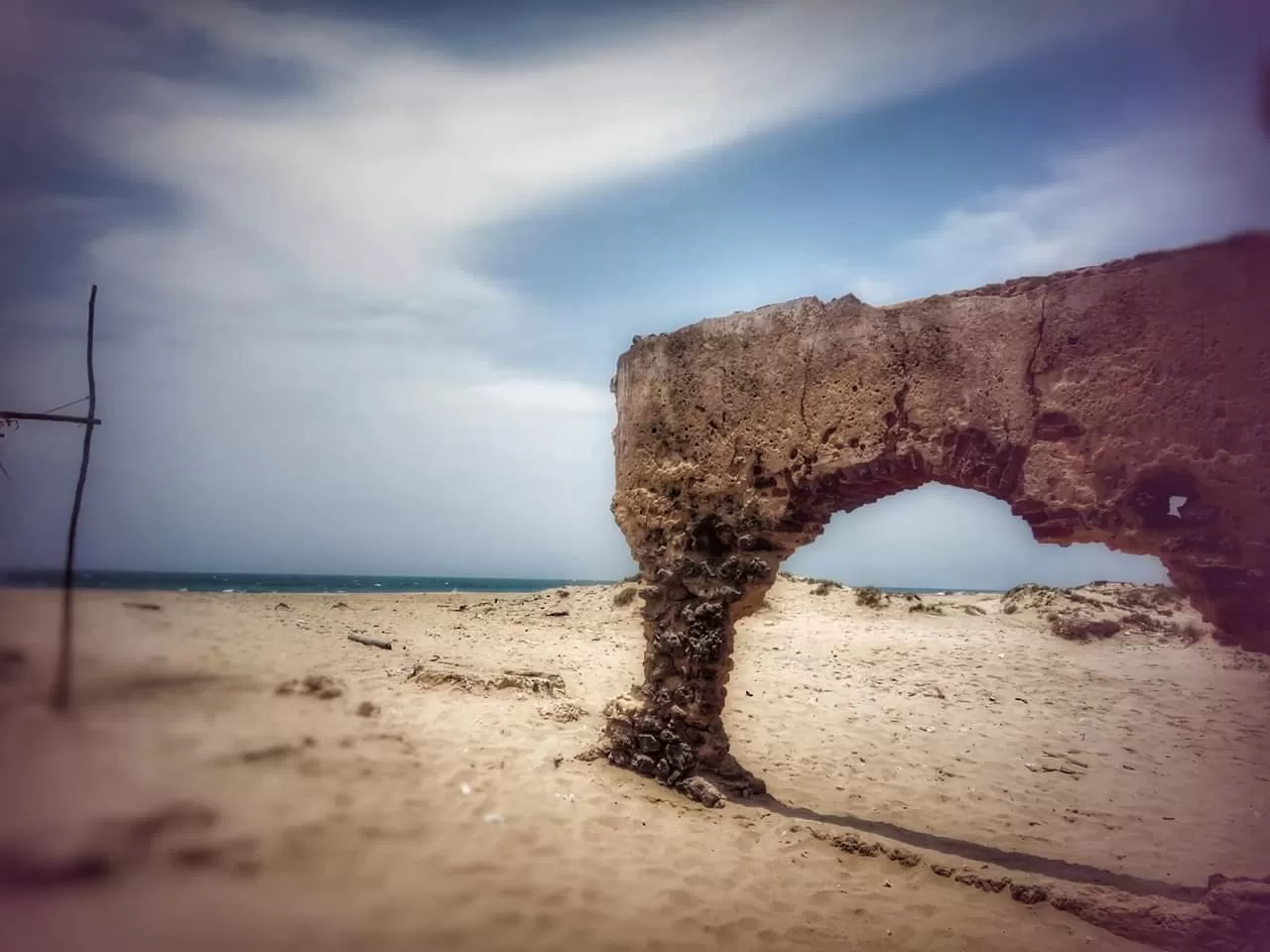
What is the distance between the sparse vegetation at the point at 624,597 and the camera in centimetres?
1759

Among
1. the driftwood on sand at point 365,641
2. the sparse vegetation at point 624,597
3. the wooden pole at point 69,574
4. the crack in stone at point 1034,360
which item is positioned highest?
the crack in stone at point 1034,360

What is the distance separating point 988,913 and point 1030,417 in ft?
10.2

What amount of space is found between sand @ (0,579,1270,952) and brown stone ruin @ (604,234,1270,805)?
1.29m

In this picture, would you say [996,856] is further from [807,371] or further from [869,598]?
[869,598]

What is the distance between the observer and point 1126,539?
171 inches

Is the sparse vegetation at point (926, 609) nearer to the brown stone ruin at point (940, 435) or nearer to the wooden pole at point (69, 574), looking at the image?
the brown stone ruin at point (940, 435)

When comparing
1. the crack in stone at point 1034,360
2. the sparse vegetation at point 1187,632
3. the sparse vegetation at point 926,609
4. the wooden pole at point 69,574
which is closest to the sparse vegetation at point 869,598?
the sparse vegetation at point 926,609

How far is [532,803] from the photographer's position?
4.04 metres

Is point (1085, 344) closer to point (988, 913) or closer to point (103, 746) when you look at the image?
point (988, 913)

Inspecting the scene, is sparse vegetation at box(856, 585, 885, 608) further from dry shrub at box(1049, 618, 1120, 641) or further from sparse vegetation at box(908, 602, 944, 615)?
dry shrub at box(1049, 618, 1120, 641)

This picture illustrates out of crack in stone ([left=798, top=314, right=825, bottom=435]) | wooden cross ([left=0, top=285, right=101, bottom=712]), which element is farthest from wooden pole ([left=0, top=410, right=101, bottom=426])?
crack in stone ([left=798, top=314, right=825, bottom=435])

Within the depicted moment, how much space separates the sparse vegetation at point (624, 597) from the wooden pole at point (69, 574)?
15036mm

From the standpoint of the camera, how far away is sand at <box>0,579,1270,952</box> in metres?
1.95

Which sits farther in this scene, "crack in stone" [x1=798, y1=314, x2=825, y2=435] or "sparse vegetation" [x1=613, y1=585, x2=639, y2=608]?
"sparse vegetation" [x1=613, y1=585, x2=639, y2=608]
